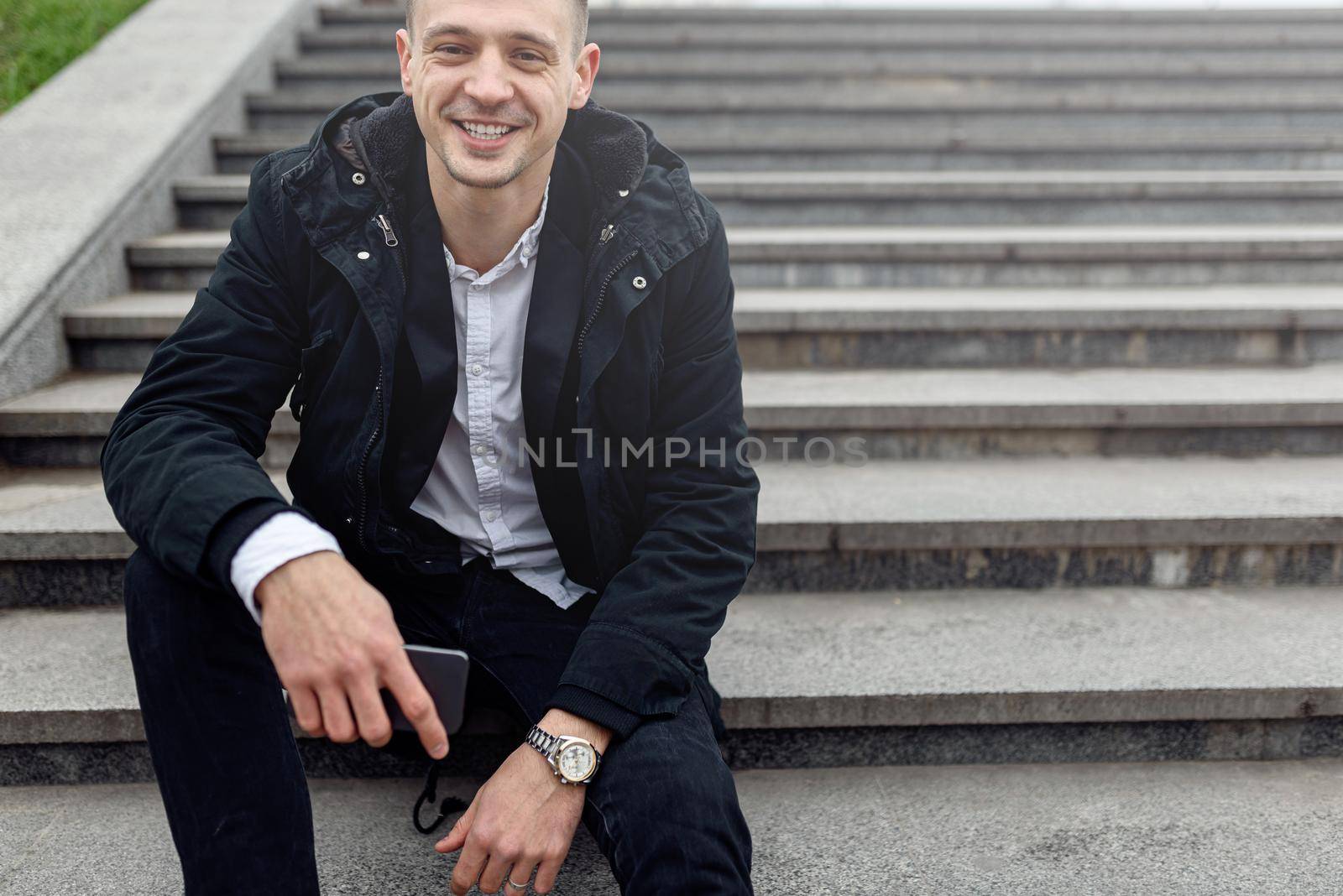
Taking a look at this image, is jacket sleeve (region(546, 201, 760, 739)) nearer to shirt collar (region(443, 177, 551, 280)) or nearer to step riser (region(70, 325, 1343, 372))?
shirt collar (region(443, 177, 551, 280))

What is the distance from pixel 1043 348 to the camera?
11.1ft

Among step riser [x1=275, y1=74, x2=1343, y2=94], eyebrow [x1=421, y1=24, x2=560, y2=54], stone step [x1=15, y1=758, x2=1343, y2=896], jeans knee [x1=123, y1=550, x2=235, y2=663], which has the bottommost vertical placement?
stone step [x1=15, y1=758, x2=1343, y2=896]

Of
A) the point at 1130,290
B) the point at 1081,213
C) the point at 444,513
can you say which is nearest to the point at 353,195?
the point at 444,513

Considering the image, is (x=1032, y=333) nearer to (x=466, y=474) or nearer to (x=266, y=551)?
(x=466, y=474)

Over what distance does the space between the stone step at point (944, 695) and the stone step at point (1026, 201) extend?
2.37 meters

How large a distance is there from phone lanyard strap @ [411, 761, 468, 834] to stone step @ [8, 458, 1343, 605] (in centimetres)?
97

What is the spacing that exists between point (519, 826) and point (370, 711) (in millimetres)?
299

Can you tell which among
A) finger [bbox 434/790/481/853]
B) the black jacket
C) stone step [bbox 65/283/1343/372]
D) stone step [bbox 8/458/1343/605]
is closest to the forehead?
the black jacket

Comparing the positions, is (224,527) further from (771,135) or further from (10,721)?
(771,135)

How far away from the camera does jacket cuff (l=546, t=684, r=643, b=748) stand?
1.52 m

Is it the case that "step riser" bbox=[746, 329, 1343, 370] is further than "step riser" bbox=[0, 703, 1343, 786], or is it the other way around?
"step riser" bbox=[746, 329, 1343, 370]

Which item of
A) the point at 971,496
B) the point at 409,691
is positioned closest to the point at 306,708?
the point at 409,691

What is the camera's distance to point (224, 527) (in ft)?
4.54

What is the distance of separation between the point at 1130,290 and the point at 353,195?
3.15 meters
